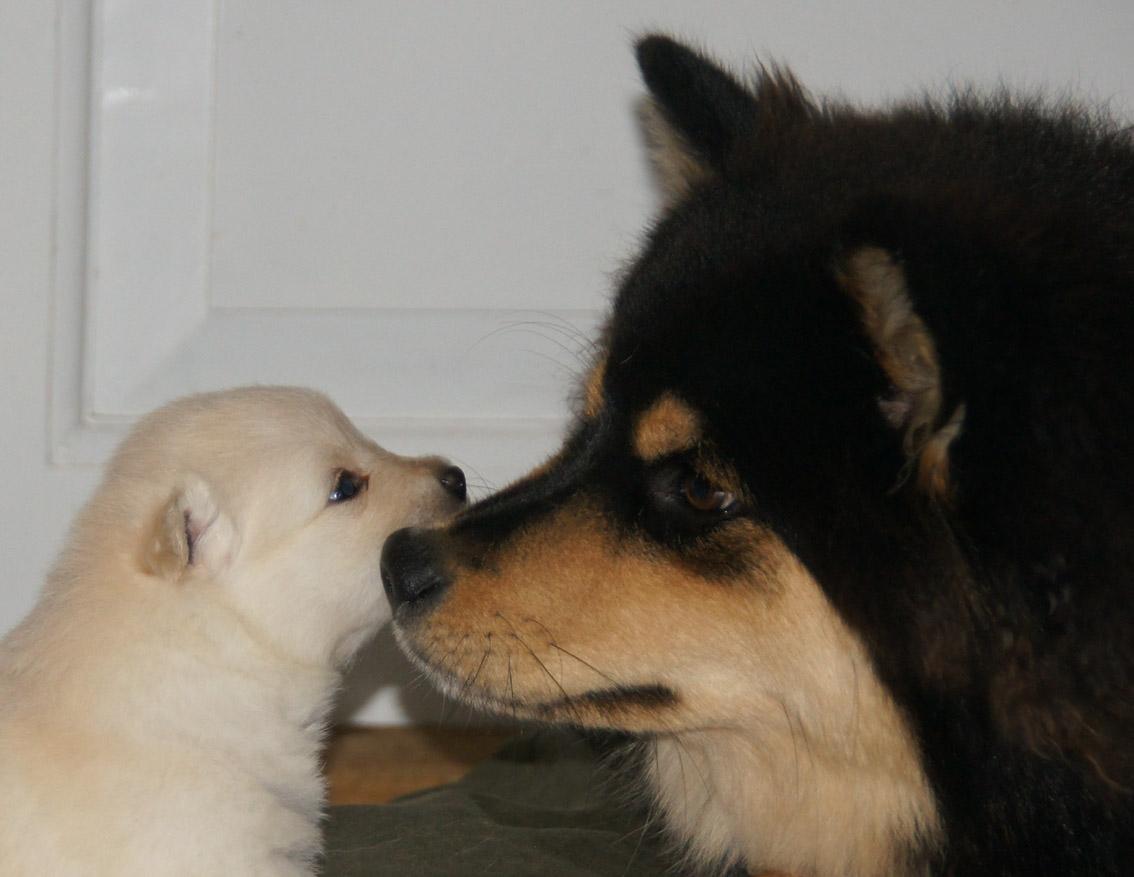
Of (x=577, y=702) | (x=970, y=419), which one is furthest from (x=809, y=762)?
(x=970, y=419)

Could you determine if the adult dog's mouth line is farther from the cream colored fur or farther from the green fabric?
the green fabric

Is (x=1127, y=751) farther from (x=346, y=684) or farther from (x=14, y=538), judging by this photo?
(x=14, y=538)

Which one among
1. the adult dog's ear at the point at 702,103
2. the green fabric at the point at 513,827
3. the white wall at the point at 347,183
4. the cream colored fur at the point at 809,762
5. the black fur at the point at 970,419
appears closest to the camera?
the black fur at the point at 970,419

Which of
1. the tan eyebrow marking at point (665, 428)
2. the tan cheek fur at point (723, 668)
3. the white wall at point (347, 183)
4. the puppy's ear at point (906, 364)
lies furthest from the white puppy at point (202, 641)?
the puppy's ear at point (906, 364)

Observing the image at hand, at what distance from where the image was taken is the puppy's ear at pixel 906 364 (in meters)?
1.13

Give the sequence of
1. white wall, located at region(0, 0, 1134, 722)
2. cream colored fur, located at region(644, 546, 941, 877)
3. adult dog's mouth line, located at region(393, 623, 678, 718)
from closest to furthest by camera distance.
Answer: cream colored fur, located at region(644, 546, 941, 877), adult dog's mouth line, located at region(393, 623, 678, 718), white wall, located at region(0, 0, 1134, 722)

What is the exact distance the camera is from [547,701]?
1.51m

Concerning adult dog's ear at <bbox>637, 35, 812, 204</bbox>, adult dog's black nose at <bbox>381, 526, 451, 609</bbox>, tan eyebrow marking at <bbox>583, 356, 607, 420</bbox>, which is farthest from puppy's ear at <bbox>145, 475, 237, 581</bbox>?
adult dog's ear at <bbox>637, 35, 812, 204</bbox>

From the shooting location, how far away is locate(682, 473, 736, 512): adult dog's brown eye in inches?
54.0

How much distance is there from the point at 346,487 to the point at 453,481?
18 centimetres

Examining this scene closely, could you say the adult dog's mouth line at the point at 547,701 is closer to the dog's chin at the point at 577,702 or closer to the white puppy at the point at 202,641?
the dog's chin at the point at 577,702

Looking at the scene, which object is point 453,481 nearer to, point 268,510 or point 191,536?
point 268,510

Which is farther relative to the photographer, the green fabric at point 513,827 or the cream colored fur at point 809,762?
the green fabric at point 513,827

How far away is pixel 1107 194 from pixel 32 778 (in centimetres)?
145
